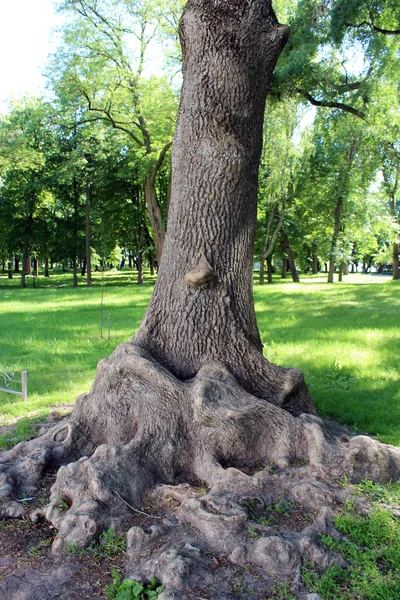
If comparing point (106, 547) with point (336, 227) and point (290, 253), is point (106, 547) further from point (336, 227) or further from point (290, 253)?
point (290, 253)

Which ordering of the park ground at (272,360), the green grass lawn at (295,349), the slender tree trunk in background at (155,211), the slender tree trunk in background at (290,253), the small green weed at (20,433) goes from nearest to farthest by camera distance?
the park ground at (272,360) → the small green weed at (20,433) → the green grass lawn at (295,349) → the slender tree trunk in background at (155,211) → the slender tree trunk in background at (290,253)

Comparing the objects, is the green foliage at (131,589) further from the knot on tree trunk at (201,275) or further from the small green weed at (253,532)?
the knot on tree trunk at (201,275)

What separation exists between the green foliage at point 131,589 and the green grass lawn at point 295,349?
128 inches

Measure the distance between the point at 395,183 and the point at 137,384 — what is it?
108 feet

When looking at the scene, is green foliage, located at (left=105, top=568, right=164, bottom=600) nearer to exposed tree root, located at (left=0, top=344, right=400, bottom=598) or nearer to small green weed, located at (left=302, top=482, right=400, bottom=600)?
exposed tree root, located at (left=0, top=344, right=400, bottom=598)

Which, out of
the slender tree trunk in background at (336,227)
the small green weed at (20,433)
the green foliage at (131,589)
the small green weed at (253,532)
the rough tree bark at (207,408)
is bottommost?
the small green weed at (20,433)

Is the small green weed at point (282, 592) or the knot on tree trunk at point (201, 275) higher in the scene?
the knot on tree trunk at point (201, 275)

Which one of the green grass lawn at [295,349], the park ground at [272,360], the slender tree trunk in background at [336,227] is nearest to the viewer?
the park ground at [272,360]

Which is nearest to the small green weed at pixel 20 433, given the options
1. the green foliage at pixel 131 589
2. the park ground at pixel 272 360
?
the park ground at pixel 272 360

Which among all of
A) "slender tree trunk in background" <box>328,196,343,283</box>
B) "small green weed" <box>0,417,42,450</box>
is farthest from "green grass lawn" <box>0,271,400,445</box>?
"slender tree trunk in background" <box>328,196,343,283</box>

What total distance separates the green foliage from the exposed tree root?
0.26 ft

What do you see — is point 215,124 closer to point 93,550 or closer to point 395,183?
point 93,550

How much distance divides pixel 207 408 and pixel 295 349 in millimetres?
5462

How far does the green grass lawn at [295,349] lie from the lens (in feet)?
20.9
